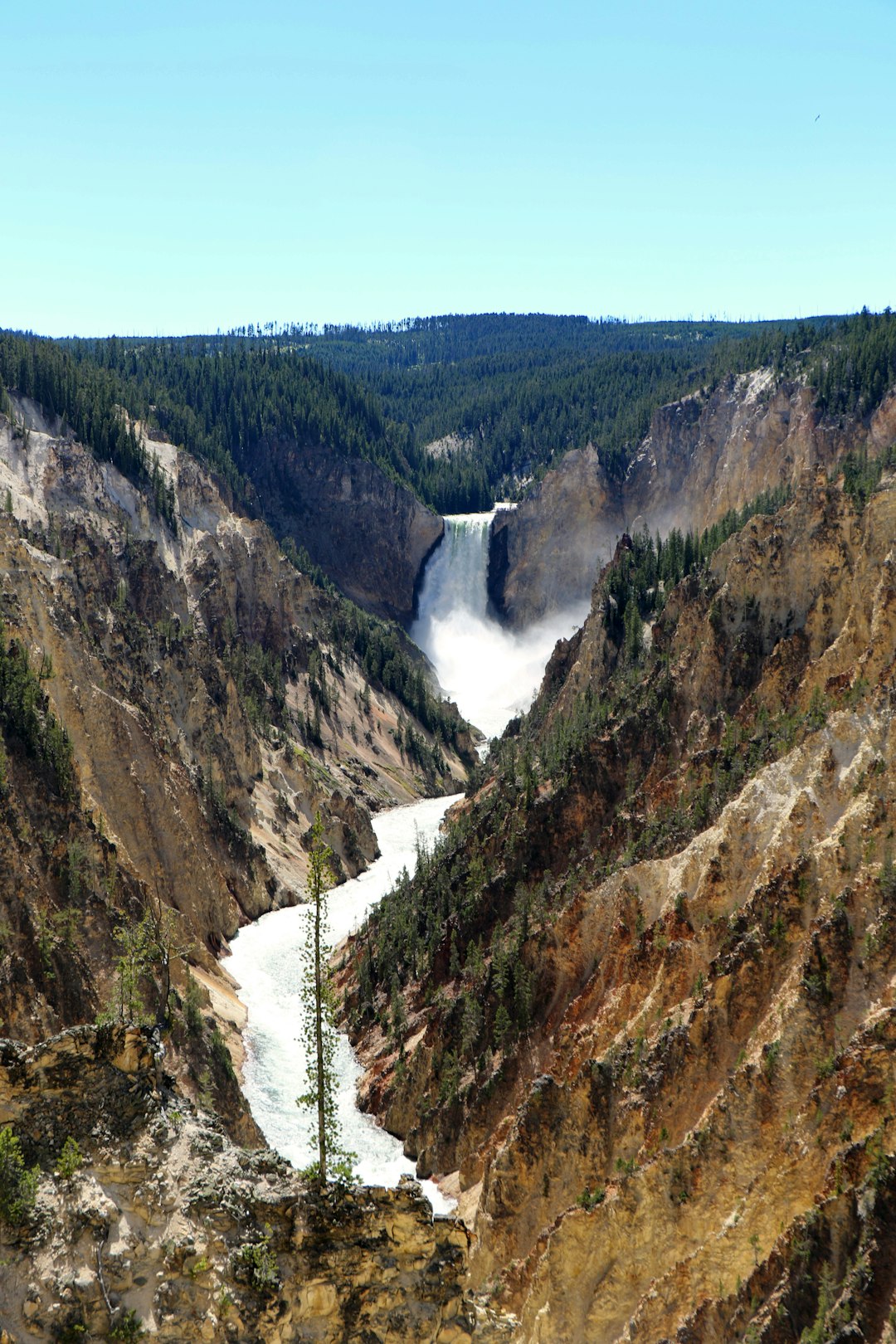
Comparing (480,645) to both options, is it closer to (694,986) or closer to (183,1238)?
(694,986)

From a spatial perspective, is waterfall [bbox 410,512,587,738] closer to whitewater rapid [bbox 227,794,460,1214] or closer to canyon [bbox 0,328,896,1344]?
canyon [bbox 0,328,896,1344]

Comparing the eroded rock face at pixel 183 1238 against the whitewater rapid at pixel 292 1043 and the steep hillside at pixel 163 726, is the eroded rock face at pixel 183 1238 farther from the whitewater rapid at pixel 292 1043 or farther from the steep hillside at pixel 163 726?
the steep hillside at pixel 163 726

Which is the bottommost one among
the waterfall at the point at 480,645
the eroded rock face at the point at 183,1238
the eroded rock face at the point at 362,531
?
the waterfall at the point at 480,645

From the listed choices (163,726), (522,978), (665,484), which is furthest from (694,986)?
(665,484)

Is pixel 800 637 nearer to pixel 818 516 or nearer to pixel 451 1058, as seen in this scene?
pixel 818 516

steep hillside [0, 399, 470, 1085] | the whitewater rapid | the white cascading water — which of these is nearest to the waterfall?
the white cascading water

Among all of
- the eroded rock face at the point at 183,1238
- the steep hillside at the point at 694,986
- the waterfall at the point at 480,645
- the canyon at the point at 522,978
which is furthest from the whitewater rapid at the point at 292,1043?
the waterfall at the point at 480,645
